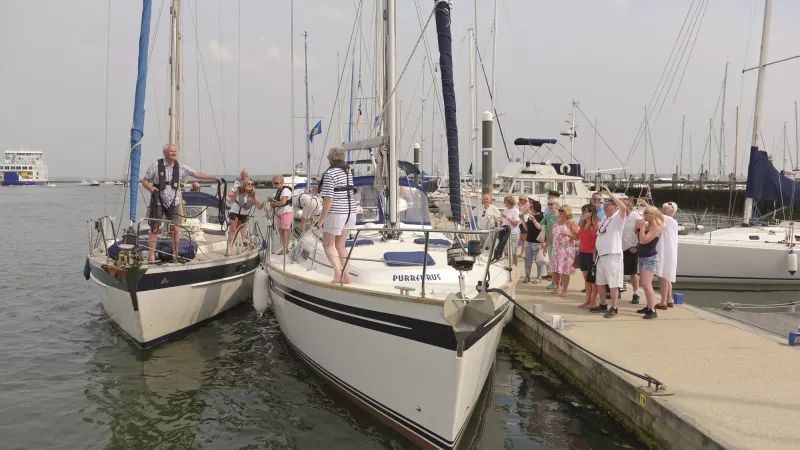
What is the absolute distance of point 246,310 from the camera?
37.6 feet

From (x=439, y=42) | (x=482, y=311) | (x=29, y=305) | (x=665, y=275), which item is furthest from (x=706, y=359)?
(x=29, y=305)

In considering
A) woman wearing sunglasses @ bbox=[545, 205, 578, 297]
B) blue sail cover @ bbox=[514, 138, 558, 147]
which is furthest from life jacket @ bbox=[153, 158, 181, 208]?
blue sail cover @ bbox=[514, 138, 558, 147]

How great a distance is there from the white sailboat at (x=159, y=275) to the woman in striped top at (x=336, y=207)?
132 inches

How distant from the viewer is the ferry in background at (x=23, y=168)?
413ft

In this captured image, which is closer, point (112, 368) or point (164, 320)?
point (112, 368)

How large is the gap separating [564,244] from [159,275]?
6.63 meters

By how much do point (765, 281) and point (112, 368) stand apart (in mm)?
15649

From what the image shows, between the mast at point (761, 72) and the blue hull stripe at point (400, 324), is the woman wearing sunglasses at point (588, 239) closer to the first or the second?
the blue hull stripe at point (400, 324)

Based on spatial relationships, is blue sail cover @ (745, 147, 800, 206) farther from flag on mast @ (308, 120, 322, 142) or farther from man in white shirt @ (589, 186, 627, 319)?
flag on mast @ (308, 120, 322, 142)

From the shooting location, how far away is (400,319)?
5.16 metres

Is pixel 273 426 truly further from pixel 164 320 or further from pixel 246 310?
pixel 246 310

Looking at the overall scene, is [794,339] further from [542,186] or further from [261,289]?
[542,186]

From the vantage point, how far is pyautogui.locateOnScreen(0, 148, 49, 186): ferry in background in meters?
126

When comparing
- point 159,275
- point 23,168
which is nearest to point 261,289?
point 159,275
